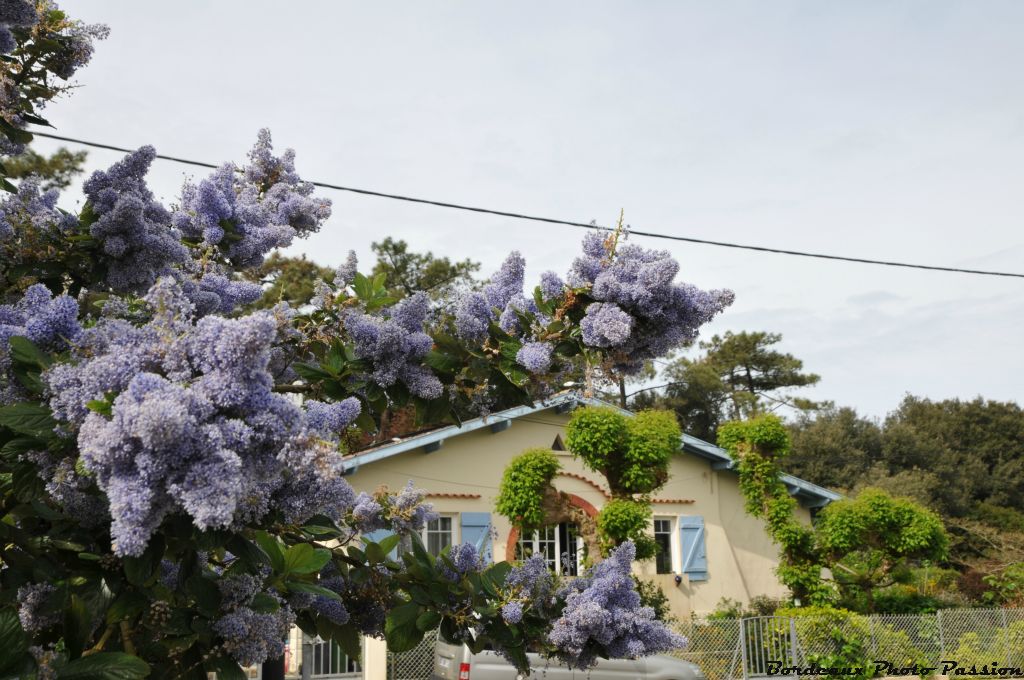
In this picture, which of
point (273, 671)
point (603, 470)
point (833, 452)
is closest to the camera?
point (273, 671)

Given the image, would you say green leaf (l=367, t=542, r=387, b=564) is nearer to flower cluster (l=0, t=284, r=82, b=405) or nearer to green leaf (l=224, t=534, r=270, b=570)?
green leaf (l=224, t=534, r=270, b=570)

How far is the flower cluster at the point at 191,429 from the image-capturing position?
2115 millimetres

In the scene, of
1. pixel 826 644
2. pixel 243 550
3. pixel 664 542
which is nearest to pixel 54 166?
pixel 664 542

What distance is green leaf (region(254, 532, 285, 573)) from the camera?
10.2 ft

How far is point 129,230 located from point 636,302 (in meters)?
1.93

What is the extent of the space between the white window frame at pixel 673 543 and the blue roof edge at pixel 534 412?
158 cm

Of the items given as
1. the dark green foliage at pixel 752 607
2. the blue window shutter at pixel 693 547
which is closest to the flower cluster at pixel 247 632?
the dark green foliage at pixel 752 607

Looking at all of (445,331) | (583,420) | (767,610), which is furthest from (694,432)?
(445,331)

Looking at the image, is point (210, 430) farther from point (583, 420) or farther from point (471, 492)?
point (471, 492)

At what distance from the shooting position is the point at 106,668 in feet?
8.77

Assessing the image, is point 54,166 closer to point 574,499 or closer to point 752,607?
point 574,499

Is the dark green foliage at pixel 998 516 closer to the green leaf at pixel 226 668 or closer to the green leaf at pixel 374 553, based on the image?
the green leaf at pixel 374 553

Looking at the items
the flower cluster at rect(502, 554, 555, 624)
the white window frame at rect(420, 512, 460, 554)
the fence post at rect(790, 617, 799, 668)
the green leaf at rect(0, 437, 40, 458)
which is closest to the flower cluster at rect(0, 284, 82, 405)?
the green leaf at rect(0, 437, 40, 458)

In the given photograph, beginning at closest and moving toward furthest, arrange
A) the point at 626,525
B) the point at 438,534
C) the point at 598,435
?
the point at 626,525
the point at 598,435
the point at 438,534
